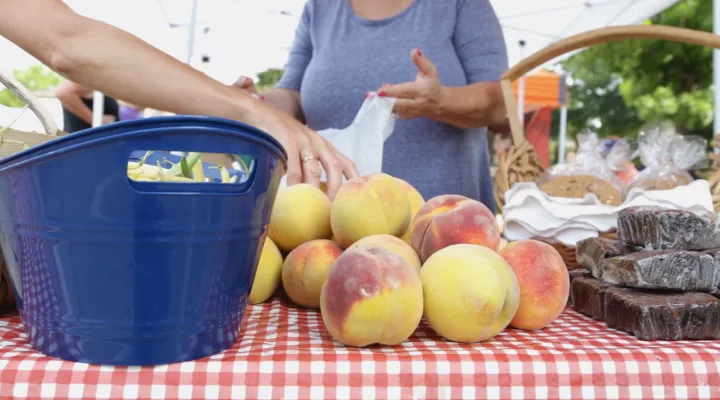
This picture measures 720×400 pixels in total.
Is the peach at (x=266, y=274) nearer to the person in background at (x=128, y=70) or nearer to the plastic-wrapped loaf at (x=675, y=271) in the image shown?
the person in background at (x=128, y=70)

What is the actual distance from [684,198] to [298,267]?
94 centimetres

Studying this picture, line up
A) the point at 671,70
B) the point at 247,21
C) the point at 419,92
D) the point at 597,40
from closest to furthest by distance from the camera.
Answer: the point at 597,40, the point at 419,92, the point at 247,21, the point at 671,70

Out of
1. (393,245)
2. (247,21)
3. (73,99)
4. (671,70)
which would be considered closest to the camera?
(393,245)

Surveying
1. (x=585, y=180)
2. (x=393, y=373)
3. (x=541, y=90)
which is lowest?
(x=393, y=373)

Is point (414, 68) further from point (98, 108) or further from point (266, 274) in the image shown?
point (98, 108)

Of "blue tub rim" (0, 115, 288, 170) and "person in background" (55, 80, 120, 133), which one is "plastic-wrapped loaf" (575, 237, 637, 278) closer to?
"blue tub rim" (0, 115, 288, 170)

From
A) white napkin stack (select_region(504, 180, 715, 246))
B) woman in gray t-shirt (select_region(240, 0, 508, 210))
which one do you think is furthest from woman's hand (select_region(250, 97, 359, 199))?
woman in gray t-shirt (select_region(240, 0, 508, 210))

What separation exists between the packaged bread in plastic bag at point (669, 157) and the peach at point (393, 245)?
1.08m

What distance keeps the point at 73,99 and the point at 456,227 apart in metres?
3.90

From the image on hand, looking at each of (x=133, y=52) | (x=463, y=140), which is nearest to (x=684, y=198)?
(x=463, y=140)

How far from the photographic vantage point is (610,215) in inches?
51.1

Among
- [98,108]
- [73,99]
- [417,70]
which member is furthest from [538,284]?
[73,99]

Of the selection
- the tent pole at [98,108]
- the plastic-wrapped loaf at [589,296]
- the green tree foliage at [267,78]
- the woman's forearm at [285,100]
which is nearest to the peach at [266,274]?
the plastic-wrapped loaf at [589,296]

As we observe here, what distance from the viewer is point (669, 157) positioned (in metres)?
1.84
